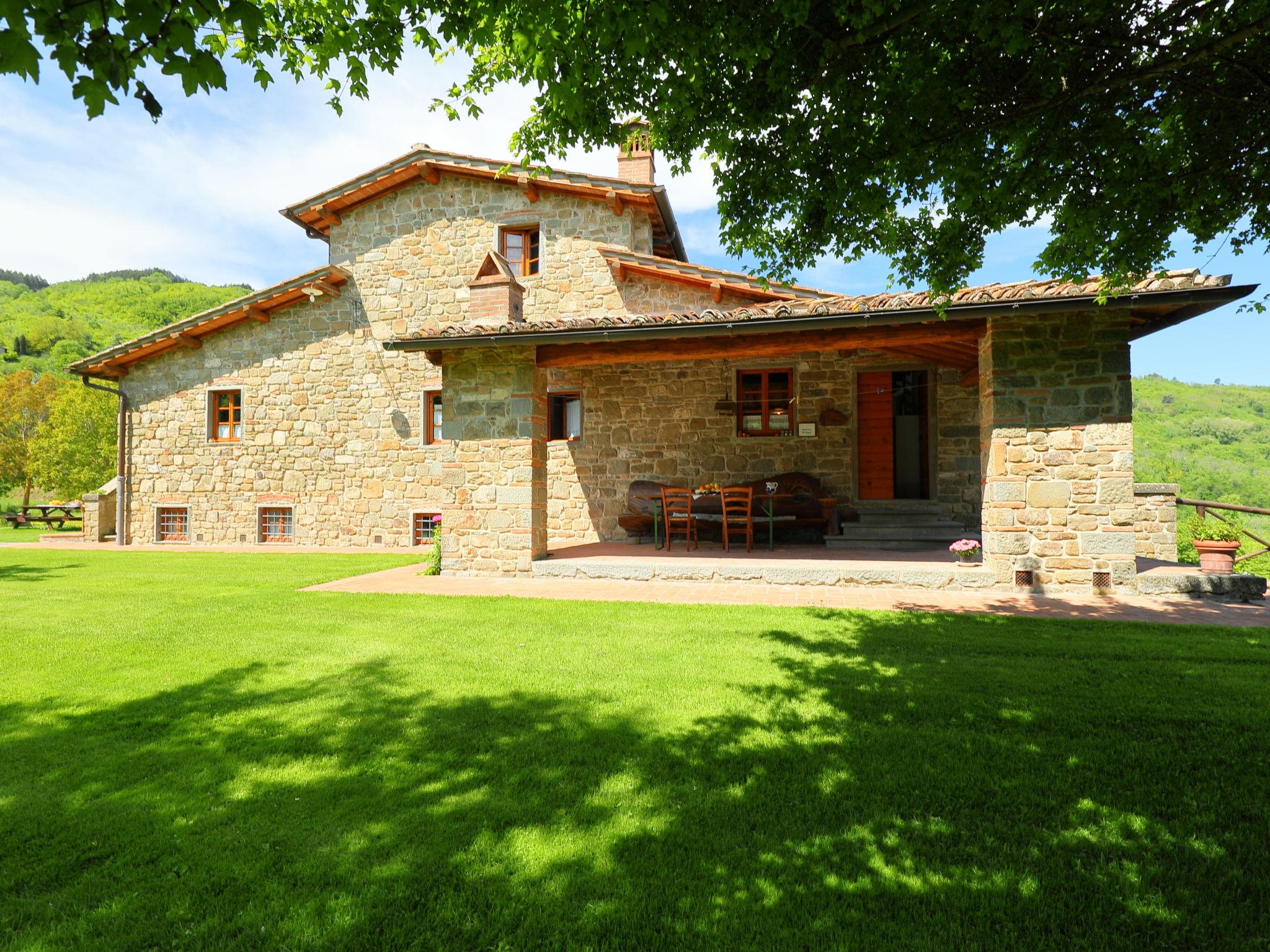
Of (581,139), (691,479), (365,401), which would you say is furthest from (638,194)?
(581,139)

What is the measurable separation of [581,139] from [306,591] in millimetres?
5794

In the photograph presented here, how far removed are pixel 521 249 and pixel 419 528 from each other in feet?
19.2

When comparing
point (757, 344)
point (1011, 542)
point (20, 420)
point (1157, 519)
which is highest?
point (20, 420)

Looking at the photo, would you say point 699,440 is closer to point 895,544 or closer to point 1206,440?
point 895,544

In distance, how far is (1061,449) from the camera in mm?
6473

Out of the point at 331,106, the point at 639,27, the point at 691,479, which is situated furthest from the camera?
the point at 691,479

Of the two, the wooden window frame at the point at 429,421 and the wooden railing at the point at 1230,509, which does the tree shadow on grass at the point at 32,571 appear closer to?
the wooden window frame at the point at 429,421

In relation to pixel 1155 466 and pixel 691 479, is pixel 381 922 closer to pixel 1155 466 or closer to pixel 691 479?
pixel 691 479

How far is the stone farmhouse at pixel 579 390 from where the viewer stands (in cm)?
648

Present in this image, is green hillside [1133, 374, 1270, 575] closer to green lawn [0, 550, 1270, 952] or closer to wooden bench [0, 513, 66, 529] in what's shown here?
green lawn [0, 550, 1270, 952]

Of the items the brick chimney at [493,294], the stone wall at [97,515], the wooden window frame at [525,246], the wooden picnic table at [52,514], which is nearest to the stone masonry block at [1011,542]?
the brick chimney at [493,294]

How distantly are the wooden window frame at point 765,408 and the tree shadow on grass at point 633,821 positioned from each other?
7311 millimetres

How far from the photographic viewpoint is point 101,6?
1747 mm

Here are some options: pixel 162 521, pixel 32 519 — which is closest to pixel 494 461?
pixel 162 521
